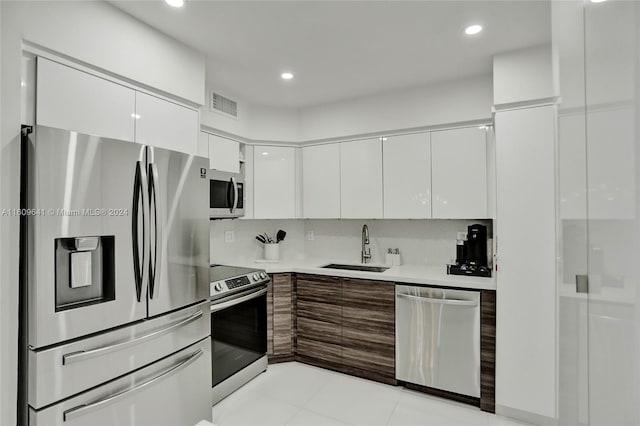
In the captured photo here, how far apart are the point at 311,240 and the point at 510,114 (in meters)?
2.39

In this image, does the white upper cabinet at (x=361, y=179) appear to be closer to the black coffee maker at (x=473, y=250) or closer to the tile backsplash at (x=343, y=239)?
the tile backsplash at (x=343, y=239)

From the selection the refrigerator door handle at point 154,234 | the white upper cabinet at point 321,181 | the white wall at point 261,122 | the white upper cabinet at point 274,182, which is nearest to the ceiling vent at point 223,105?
the white wall at point 261,122

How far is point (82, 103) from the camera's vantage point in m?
1.65

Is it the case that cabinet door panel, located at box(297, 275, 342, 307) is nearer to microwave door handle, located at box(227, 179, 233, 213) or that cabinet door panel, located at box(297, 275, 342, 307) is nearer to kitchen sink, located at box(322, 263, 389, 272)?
kitchen sink, located at box(322, 263, 389, 272)

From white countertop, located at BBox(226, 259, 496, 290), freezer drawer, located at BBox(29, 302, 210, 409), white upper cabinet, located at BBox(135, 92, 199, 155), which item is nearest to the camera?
freezer drawer, located at BBox(29, 302, 210, 409)

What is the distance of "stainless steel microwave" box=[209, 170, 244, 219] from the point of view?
2447 millimetres

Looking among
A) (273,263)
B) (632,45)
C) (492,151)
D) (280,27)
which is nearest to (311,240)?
(273,263)

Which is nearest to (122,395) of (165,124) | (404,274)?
(165,124)

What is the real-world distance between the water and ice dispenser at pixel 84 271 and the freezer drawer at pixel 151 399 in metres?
0.41

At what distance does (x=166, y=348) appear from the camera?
179 centimetres

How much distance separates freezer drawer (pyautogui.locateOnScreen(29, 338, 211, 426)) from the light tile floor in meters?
0.35

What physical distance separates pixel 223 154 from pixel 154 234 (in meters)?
1.49

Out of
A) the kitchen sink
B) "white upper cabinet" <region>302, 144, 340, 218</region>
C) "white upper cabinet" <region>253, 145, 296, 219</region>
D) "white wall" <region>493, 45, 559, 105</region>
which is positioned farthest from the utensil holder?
"white wall" <region>493, 45, 559, 105</region>

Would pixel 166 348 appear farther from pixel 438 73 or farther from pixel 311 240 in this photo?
pixel 438 73
